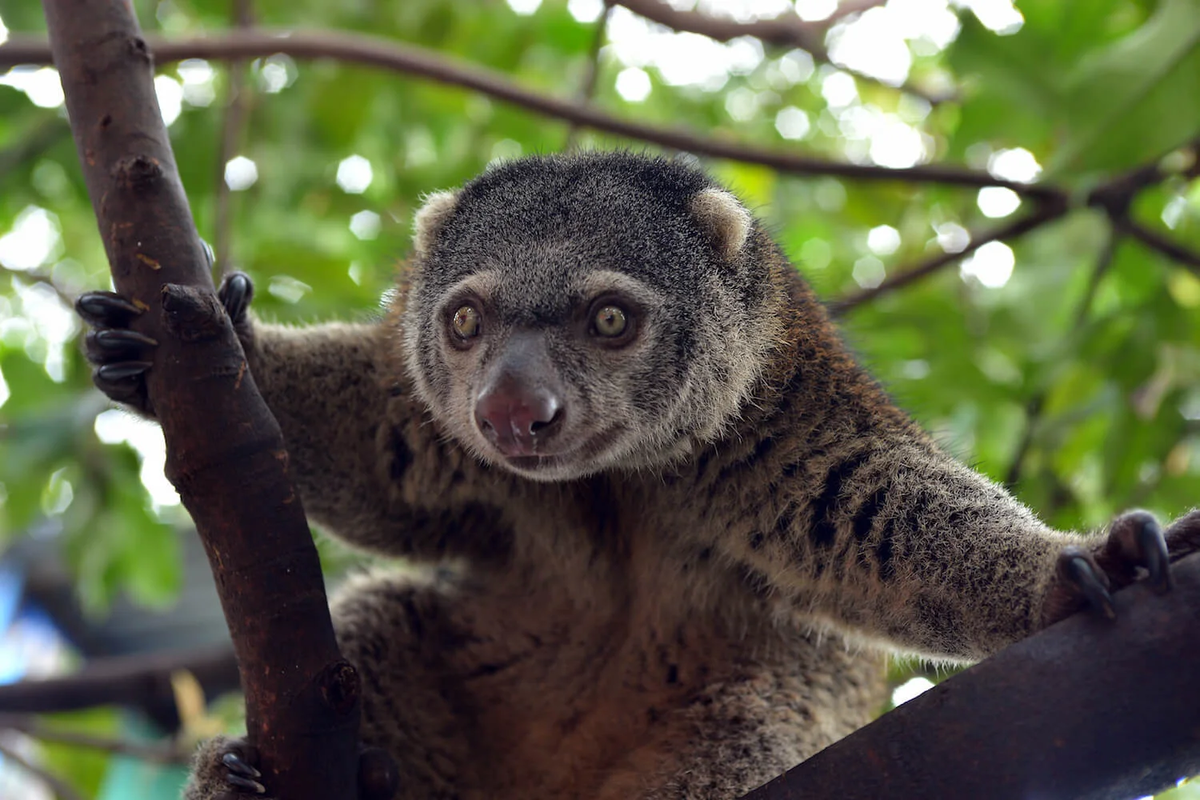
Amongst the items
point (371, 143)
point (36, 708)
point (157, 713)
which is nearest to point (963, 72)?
point (371, 143)

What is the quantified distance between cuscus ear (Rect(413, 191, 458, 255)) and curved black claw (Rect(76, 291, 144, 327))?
135cm

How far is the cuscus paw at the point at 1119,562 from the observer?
101 inches

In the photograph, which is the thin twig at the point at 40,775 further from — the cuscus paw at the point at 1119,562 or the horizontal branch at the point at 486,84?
the cuscus paw at the point at 1119,562

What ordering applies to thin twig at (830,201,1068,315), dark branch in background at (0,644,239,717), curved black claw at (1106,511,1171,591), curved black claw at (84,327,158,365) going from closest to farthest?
curved black claw at (1106,511,1171,591), curved black claw at (84,327,158,365), thin twig at (830,201,1068,315), dark branch in background at (0,644,239,717)

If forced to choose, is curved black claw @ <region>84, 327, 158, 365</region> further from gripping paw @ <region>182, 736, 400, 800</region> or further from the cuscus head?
gripping paw @ <region>182, 736, 400, 800</region>

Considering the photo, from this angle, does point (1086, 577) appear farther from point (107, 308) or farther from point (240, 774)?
point (107, 308)

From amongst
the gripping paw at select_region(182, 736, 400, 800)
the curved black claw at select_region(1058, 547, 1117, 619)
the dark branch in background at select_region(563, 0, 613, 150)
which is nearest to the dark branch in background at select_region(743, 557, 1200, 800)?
the curved black claw at select_region(1058, 547, 1117, 619)

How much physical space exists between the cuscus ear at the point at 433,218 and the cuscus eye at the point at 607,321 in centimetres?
98

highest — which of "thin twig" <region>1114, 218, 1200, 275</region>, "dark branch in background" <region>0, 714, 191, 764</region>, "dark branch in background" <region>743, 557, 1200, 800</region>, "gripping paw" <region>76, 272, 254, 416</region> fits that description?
"gripping paw" <region>76, 272, 254, 416</region>

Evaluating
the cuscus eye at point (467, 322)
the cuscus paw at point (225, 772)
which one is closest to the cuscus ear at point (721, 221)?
the cuscus eye at point (467, 322)

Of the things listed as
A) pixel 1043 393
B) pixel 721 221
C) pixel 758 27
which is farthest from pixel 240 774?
pixel 758 27

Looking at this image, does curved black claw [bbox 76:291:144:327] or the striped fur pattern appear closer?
curved black claw [bbox 76:291:144:327]

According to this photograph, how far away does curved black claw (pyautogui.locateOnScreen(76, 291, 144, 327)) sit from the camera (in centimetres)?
327

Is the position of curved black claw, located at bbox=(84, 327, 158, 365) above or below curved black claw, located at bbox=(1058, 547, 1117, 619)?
above
